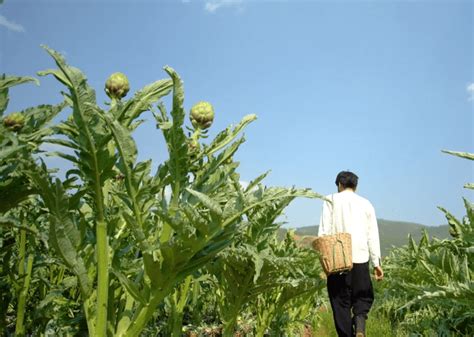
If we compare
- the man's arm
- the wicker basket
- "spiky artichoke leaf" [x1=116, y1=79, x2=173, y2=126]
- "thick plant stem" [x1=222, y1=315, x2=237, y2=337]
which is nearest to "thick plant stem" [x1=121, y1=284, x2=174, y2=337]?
"spiky artichoke leaf" [x1=116, y1=79, x2=173, y2=126]

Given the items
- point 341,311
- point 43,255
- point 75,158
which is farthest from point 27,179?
point 341,311

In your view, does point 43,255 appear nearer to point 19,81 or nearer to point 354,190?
point 19,81

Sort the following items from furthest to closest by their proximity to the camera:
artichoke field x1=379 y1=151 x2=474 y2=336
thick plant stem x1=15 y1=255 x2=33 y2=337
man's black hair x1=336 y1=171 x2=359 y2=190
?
man's black hair x1=336 y1=171 x2=359 y2=190 → thick plant stem x1=15 y1=255 x2=33 y2=337 → artichoke field x1=379 y1=151 x2=474 y2=336

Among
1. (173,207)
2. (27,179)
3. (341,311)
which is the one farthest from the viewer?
(341,311)

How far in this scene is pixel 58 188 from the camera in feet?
4.81

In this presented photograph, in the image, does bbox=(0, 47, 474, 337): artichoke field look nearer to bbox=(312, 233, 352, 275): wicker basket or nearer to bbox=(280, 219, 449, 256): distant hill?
bbox=(312, 233, 352, 275): wicker basket

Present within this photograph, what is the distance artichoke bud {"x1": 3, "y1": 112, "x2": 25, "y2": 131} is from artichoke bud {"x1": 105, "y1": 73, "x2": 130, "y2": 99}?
0.36 metres

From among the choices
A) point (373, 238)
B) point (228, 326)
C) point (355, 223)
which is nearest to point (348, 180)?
point (355, 223)

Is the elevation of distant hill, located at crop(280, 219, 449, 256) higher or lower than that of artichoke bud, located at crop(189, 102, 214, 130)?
higher

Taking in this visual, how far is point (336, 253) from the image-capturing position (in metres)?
3.73

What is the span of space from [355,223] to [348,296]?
2.09ft

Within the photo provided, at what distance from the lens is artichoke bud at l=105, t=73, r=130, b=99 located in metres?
2.00

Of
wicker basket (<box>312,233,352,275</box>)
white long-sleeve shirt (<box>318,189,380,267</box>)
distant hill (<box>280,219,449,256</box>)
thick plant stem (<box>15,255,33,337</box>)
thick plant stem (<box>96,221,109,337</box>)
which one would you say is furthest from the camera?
distant hill (<box>280,219,449,256</box>)

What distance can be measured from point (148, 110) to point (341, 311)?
2921 mm
